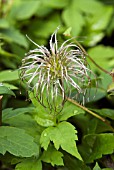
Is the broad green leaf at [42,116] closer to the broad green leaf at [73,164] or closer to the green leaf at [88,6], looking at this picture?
the broad green leaf at [73,164]

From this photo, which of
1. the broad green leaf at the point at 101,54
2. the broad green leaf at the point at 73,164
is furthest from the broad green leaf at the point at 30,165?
the broad green leaf at the point at 101,54

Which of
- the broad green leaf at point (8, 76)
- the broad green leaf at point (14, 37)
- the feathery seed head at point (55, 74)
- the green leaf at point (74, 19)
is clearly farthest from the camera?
the green leaf at point (74, 19)

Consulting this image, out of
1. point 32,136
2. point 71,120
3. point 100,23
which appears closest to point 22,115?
point 32,136

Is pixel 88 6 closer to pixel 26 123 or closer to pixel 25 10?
pixel 25 10

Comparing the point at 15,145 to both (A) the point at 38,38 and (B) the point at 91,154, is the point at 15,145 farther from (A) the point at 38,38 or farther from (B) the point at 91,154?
(A) the point at 38,38

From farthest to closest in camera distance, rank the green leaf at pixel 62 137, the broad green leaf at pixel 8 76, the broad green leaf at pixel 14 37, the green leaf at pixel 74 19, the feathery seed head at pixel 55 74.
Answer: the green leaf at pixel 74 19
the broad green leaf at pixel 14 37
the broad green leaf at pixel 8 76
the feathery seed head at pixel 55 74
the green leaf at pixel 62 137

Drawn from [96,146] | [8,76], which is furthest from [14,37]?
[96,146]
